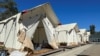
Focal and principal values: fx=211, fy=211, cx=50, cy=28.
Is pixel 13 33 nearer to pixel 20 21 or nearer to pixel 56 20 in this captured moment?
pixel 20 21

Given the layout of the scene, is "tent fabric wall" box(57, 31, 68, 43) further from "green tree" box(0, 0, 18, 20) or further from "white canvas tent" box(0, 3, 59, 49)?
"green tree" box(0, 0, 18, 20)

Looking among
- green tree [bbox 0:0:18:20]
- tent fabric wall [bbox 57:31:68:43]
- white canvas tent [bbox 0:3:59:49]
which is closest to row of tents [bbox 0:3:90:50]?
white canvas tent [bbox 0:3:59:49]

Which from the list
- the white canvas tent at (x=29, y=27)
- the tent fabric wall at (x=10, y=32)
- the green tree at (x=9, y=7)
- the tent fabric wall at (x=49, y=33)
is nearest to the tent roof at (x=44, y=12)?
the white canvas tent at (x=29, y=27)

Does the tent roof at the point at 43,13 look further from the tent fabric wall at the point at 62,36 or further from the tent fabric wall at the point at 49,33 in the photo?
the tent fabric wall at the point at 62,36

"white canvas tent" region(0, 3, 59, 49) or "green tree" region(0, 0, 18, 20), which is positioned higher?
"green tree" region(0, 0, 18, 20)

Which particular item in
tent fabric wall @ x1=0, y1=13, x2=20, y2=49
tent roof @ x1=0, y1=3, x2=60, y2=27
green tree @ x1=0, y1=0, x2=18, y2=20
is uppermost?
green tree @ x1=0, y1=0, x2=18, y2=20

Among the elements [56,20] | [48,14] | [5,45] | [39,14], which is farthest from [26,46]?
[56,20]

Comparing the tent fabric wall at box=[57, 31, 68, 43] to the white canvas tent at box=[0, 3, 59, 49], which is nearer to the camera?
the white canvas tent at box=[0, 3, 59, 49]

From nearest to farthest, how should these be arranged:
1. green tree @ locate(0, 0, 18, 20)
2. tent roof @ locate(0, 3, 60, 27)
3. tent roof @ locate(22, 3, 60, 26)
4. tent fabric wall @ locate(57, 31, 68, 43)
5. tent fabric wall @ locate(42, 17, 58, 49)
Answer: tent roof @ locate(0, 3, 60, 27) → tent roof @ locate(22, 3, 60, 26) → tent fabric wall @ locate(42, 17, 58, 49) → tent fabric wall @ locate(57, 31, 68, 43) → green tree @ locate(0, 0, 18, 20)

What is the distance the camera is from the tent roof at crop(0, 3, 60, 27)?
16141mm

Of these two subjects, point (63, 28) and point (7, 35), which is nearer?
point (7, 35)

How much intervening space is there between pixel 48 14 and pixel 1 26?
18.4 feet

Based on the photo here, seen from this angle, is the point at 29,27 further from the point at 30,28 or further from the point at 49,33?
the point at 49,33

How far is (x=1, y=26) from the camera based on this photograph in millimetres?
15477
